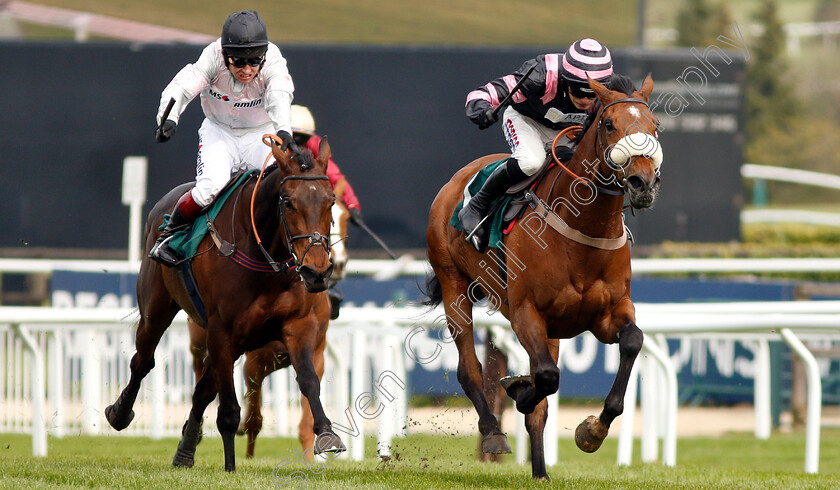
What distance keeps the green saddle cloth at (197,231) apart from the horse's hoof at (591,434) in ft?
7.00

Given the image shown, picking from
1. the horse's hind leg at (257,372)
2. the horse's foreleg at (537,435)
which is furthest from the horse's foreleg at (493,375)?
the horse's hind leg at (257,372)

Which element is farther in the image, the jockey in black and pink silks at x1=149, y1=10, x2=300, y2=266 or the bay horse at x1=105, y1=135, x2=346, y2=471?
the jockey in black and pink silks at x1=149, y1=10, x2=300, y2=266

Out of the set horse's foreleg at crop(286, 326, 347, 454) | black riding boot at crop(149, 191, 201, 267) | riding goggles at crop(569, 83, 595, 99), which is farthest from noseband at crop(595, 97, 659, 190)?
black riding boot at crop(149, 191, 201, 267)

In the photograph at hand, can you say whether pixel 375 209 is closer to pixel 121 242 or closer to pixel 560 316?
pixel 121 242

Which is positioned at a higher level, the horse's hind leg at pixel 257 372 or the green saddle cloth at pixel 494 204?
the green saddle cloth at pixel 494 204

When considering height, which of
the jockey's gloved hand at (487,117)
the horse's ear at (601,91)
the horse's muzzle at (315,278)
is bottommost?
the horse's muzzle at (315,278)

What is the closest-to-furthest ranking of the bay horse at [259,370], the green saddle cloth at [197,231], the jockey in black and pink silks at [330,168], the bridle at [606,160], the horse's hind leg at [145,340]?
the bridle at [606,160] → the green saddle cloth at [197,231] → the horse's hind leg at [145,340] → the bay horse at [259,370] → the jockey in black and pink silks at [330,168]

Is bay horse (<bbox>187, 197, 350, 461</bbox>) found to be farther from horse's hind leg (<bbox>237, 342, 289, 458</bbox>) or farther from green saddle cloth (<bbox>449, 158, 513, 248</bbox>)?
green saddle cloth (<bbox>449, 158, 513, 248</bbox>)

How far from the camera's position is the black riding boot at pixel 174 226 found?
6.10 meters

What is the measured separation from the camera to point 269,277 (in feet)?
18.8

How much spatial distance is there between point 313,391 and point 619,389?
1.45 m

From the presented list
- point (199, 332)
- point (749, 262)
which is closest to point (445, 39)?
point (749, 262)

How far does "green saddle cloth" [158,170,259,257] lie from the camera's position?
19.9 ft

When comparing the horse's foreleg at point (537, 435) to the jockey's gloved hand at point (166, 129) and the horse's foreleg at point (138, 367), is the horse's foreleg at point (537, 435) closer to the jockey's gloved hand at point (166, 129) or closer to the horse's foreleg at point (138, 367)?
the horse's foreleg at point (138, 367)
